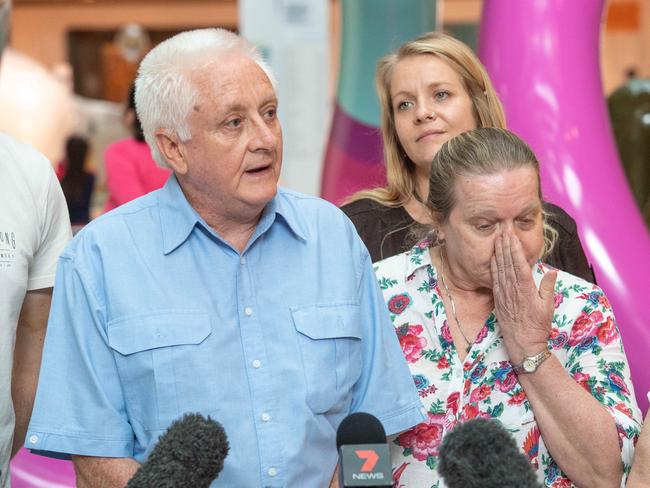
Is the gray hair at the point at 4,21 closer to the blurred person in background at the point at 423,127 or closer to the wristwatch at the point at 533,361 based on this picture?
the blurred person in background at the point at 423,127

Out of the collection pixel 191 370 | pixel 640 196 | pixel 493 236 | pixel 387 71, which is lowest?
pixel 640 196

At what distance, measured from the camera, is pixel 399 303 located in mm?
2191

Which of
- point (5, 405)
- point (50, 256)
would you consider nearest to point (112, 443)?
point (5, 405)

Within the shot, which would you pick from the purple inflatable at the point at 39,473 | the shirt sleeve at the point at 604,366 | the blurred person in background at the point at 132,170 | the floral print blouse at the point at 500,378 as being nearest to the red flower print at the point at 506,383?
the floral print blouse at the point at 500,378

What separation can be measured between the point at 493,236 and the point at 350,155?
269 cm

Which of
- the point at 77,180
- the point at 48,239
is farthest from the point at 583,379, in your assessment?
the point at 77,180

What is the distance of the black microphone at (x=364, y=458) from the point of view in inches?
54.7

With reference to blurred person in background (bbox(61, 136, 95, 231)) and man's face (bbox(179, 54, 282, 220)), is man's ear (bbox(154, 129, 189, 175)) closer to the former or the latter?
man's face (bbox(179, 54, 282, 220))

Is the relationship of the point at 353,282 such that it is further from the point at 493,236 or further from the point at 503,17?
the point at 503,17

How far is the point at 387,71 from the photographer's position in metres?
2.81

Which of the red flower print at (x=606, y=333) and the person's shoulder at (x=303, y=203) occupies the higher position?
the person's shoulder at (x=303, y=203)

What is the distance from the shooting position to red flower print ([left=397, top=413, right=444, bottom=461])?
6.76ft

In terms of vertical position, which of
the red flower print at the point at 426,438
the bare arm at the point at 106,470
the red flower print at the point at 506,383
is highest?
the red flower print at the point at 506,383

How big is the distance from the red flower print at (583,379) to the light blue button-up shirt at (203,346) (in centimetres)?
35
